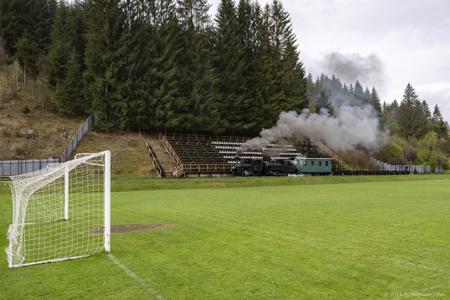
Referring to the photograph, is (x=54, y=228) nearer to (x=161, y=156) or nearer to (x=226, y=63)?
(x=161, y=156)

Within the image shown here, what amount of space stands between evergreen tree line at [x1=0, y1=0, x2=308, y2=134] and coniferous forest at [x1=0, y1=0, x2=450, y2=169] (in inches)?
5.1

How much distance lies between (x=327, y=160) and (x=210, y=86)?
17712mm

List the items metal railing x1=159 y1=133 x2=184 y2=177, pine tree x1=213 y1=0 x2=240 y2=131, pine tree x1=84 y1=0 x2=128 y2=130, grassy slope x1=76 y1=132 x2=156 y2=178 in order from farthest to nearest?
pine tree x1=213 y1=0 x2=240 y2=131 < pine tree x1=84 y1=0 x2=128 y2=130 < metal railing x1=159 y1=133 x2=184 y2=177 < grassy slope x1=76 y1=132 x2=156 y2=178

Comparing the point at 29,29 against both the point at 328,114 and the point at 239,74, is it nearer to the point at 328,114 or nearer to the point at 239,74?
the point at 239,74

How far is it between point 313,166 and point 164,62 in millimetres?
22343

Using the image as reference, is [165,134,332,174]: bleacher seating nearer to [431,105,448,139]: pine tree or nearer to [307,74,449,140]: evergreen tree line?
[307,74,449,140]: evergreen tree line

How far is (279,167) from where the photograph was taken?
47.1 meters

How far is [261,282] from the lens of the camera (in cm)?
655

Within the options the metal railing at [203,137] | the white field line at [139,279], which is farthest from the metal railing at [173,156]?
the white field line at [139,279]

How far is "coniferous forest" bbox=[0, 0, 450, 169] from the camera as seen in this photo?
49.2 meters

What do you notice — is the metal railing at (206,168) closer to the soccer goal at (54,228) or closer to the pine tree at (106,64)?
the pine tree at (106,64)

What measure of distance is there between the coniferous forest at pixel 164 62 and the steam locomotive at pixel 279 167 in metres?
8.42

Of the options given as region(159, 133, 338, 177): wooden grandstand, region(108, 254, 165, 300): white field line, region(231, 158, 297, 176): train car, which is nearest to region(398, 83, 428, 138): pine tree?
region(159, 133, 338, 177): wooden grandstand

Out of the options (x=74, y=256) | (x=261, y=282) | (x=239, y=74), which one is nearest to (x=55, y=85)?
(x=239, y=74)
